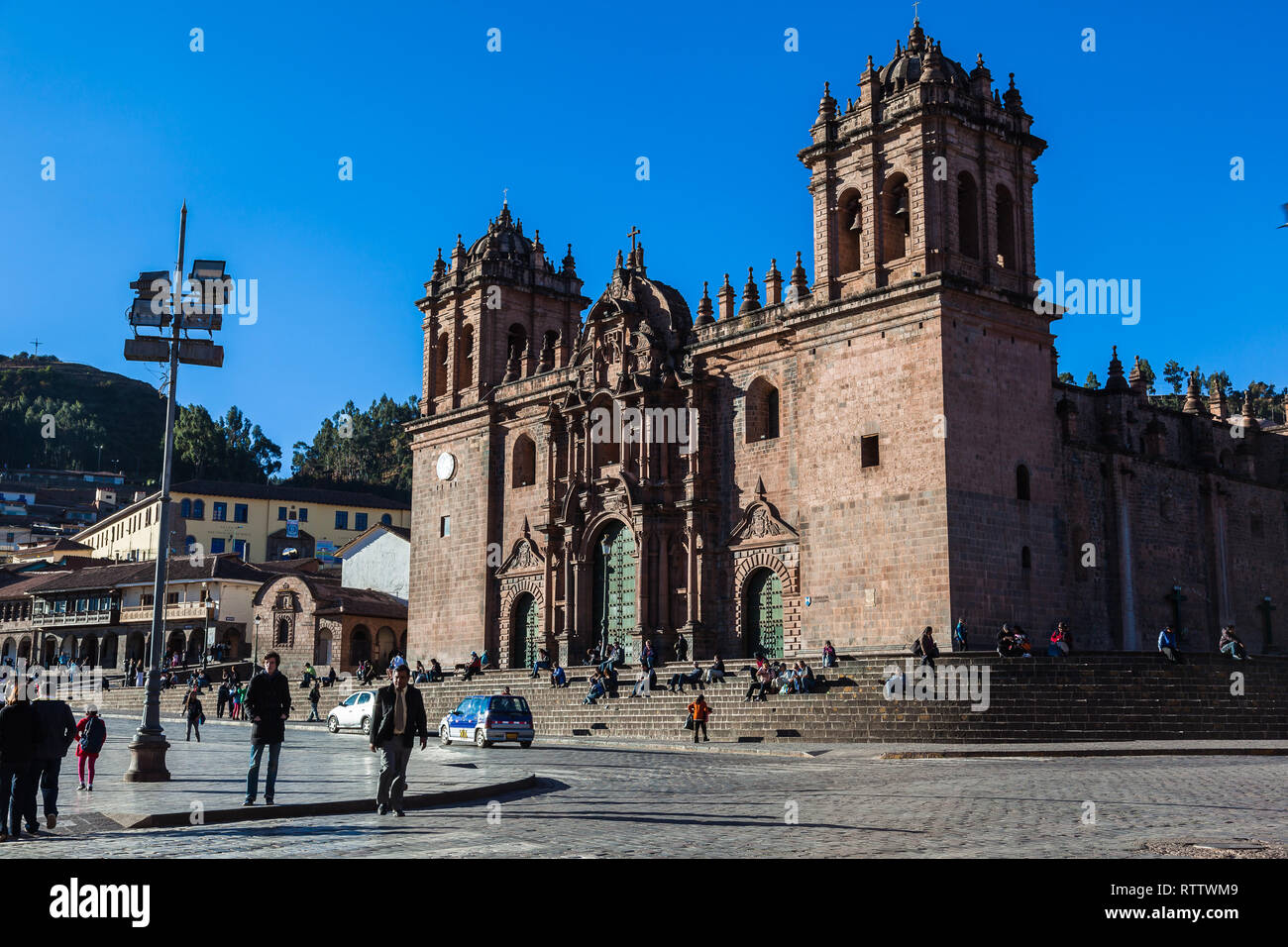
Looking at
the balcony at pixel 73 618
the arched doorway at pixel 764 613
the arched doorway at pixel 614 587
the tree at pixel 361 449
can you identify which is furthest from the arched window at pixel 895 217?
the tree at pixel 361 449

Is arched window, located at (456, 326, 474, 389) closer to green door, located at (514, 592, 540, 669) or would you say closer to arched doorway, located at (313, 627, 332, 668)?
green door, located at (514, 592, 540, 669)

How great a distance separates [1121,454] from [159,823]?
3127cm

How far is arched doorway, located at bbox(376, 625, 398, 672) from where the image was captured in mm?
56938

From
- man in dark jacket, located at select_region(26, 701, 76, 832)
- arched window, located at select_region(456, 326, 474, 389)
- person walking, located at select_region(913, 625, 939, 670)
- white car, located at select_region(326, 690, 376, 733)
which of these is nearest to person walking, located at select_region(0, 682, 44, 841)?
man in dark jacket, located at select_region(26, 701, 76, 832)

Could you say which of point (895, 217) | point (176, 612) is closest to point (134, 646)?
point (176, 612)

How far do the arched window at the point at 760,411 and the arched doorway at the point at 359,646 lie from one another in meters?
24.7

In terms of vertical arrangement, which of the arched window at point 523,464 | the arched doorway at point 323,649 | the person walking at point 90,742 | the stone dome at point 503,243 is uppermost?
the stone dome at point 503,243

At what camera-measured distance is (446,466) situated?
49.4m

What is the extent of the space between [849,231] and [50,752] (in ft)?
93.5

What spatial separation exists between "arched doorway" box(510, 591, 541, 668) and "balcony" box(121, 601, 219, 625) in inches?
985

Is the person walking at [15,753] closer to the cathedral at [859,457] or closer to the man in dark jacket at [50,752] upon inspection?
the man in dark jacket at [50,752]

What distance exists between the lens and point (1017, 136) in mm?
35875

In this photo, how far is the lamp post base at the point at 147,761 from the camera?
16.4 m
